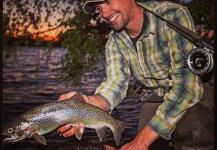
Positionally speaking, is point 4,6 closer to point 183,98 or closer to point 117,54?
point 117,54

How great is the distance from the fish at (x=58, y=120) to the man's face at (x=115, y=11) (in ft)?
2.10

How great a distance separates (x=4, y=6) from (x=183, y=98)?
4.98 ft

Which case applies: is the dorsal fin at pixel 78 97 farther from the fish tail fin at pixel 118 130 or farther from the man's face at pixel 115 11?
the man's face at pixel 115 11

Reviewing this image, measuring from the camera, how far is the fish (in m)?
2.60

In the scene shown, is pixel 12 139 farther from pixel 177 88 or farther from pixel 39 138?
pixel 177 88

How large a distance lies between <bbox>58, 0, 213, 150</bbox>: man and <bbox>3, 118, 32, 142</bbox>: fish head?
0.81 feet

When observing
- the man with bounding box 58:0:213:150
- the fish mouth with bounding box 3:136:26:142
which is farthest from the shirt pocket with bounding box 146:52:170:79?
the fish mouth with bounding box 3:136:26:142

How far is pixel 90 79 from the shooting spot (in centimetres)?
277

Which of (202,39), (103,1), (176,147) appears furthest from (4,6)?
(176,147)

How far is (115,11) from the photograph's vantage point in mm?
2645

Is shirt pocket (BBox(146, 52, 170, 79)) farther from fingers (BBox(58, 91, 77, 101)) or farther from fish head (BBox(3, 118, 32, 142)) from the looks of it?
fish head (BBox(3, 118, 32, 142))

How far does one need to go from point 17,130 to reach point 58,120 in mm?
298

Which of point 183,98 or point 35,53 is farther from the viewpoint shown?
point 35,53

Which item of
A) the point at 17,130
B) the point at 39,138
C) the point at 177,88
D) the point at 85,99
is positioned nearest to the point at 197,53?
the point at 177,88
